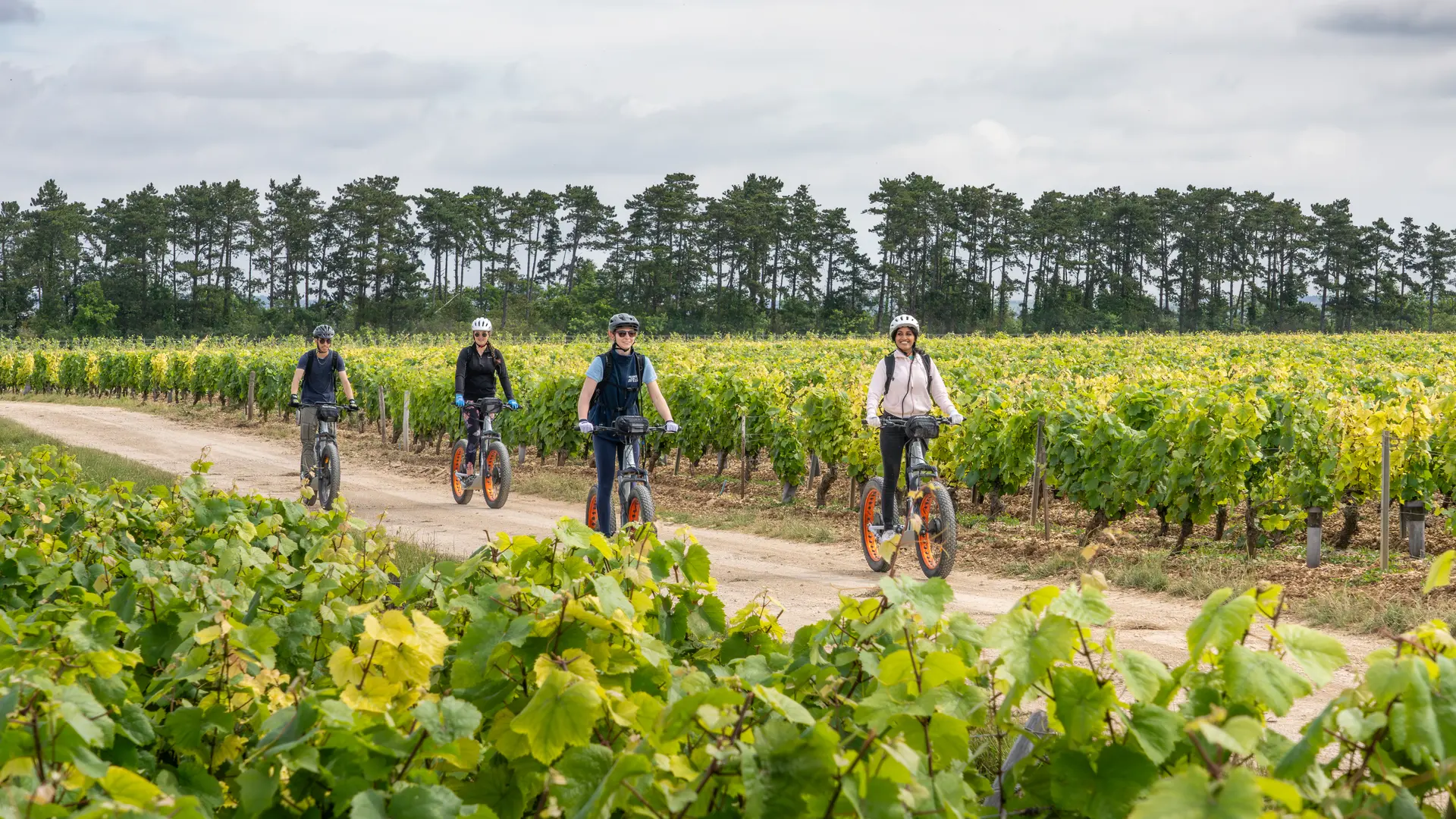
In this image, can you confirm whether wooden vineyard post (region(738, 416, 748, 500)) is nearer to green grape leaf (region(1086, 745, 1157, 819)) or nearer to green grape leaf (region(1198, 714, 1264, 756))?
green grape leaf (region(1086, 745, 1157, 819))

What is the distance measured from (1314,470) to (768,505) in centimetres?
613

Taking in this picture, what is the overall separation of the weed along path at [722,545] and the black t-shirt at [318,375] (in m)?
1.13

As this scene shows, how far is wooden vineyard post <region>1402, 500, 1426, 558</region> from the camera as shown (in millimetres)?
9758

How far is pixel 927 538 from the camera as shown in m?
9.09

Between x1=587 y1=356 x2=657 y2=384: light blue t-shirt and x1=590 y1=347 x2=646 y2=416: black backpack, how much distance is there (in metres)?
0.01

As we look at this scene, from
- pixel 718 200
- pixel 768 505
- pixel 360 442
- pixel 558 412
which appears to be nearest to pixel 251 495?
pixel 768 505

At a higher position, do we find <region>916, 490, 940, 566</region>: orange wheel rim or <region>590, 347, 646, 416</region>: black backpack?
<region>590, 347, 646, 416</region>: black backpack

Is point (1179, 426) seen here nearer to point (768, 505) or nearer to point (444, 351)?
point (768, 505)

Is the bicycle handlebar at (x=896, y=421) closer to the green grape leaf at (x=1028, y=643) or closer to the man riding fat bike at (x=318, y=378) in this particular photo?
the man riding fat bike at (x=318, y=378)

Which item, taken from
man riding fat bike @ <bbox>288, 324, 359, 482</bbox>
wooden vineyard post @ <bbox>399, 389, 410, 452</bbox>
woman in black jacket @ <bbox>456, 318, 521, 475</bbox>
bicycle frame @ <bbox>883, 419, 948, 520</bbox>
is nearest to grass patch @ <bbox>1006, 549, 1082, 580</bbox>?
bicycle frame @ <bbox>883, 419, 948, 520</bbox>

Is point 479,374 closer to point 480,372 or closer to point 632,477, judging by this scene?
point 480,372

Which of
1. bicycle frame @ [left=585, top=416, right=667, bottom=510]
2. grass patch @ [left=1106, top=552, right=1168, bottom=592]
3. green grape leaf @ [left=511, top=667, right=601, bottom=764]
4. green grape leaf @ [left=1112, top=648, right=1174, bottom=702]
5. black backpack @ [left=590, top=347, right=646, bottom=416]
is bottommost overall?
grass patch @ [left=1106, top=552, right=1168, bottom=592]

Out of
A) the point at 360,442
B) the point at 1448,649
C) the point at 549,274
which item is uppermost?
the point at 549,274

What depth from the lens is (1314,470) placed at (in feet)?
34.2
